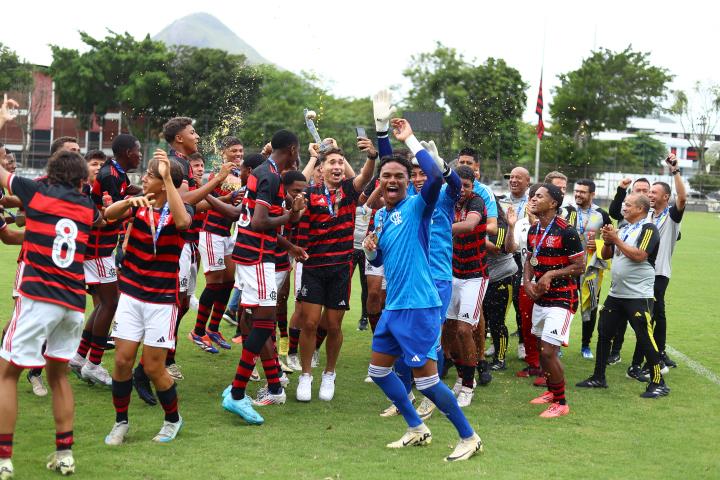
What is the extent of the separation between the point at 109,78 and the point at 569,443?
2258 inches

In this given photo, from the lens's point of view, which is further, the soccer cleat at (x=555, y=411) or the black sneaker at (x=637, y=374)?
the black sneaker at (x=637, y=374)

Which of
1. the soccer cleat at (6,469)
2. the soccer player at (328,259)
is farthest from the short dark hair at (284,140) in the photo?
the soccer cleat at (6,469)

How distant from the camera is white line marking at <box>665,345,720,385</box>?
9469mm

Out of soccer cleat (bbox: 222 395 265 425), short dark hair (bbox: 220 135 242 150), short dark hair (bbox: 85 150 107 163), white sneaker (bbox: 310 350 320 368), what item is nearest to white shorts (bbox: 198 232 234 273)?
short dark hair (bbox: 220 135 242 150)

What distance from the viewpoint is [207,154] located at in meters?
48.3

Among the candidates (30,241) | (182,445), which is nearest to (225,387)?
(182,445)

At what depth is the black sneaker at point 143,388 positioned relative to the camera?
7348 mm

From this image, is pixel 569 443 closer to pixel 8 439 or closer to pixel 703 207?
pixel 8 439

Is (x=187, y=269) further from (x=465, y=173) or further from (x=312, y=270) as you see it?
(x=465, y=173)

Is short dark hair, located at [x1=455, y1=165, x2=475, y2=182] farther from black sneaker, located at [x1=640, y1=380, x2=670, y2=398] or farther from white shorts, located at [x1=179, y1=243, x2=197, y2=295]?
white shorts, located at [x1=179, y1=243, x2=197, y2=295]

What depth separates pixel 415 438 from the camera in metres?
6.42

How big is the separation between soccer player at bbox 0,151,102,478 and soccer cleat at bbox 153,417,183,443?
2.80ft

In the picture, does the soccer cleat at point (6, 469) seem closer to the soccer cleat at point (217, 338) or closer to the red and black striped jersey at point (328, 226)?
the red and black striped jersey at point (328, 226)

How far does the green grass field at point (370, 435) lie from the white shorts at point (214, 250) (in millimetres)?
1095
